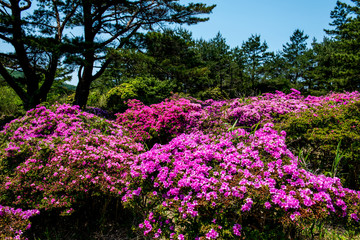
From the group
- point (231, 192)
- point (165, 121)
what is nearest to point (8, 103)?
point (165, 121)

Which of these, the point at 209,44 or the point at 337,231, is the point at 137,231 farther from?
the point at 209,44

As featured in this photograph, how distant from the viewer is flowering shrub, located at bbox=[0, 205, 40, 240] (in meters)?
2.17

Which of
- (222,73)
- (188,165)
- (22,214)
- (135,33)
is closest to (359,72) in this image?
(222,73)

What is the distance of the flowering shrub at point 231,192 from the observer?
1.87 meters

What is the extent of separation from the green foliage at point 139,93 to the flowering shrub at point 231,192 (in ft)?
23.0

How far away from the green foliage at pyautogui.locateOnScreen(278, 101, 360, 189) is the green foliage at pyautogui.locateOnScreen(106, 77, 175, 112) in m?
6.56

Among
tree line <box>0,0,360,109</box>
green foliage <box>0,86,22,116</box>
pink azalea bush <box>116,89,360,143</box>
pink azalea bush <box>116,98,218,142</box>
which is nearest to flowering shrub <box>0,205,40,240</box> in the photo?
pink azalea bush <box>116,89,360,143</box>

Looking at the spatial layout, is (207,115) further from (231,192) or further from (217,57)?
(217,57)

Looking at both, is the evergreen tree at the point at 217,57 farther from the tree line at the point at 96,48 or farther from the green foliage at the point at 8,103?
the green foliage at the point at 8,103

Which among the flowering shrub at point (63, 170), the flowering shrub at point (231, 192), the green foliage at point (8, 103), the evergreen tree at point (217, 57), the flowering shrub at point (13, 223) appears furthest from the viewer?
the evergreen tree at point (217, 57)

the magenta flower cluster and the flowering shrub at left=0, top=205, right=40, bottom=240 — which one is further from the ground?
the magenta flower cluster

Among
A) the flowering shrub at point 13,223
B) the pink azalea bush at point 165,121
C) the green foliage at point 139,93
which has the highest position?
the green foliage at point 139,93

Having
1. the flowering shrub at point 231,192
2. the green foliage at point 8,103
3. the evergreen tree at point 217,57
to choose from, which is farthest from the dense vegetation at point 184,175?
the evergreen tree at point 217,57

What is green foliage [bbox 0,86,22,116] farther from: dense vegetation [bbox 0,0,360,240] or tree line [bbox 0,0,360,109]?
dense vegetation [bbox 0,0,360,240]
